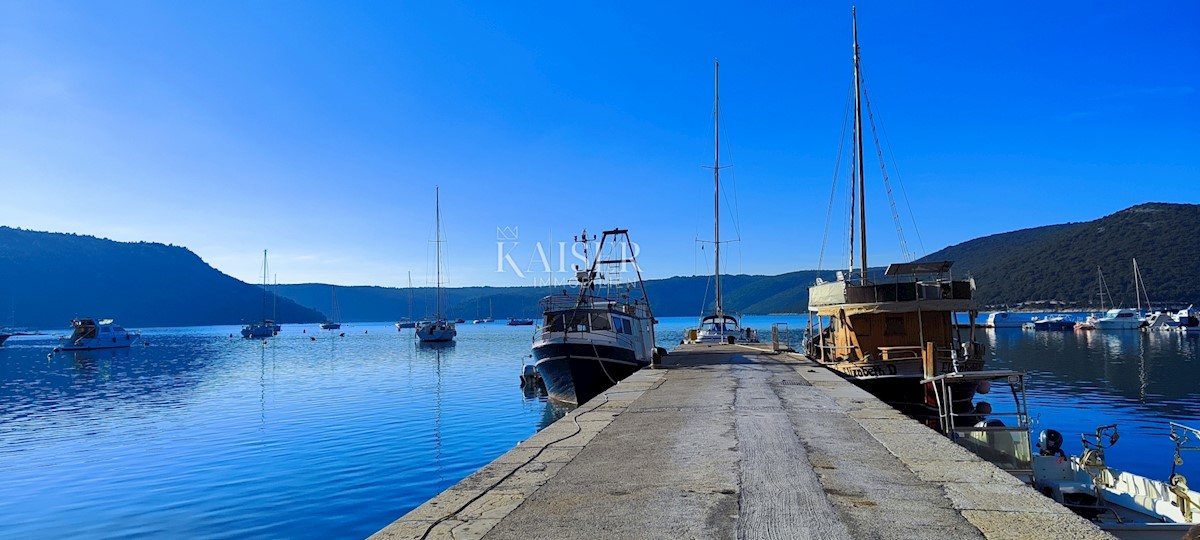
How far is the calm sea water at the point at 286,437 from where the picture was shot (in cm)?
1476

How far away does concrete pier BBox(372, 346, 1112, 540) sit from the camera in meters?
6.06

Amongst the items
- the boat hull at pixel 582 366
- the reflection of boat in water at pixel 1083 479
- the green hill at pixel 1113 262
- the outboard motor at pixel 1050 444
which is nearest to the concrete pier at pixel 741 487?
the reflection of boat in water at pixel 1083 479

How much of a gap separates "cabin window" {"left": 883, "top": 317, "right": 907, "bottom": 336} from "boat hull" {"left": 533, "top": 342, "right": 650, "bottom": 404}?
388 inches

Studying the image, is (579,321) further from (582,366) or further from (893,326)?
(893,326)

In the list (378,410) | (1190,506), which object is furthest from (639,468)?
(378,410)

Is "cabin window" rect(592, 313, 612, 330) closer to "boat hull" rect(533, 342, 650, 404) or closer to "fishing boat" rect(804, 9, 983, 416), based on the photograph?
"boat hull" rect(533, 342, 650, 404)

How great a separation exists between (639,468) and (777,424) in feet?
14.2

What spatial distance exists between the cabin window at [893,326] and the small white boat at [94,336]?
312 feet

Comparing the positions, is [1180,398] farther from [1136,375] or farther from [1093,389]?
[1136,375]

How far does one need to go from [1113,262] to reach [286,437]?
174196mm

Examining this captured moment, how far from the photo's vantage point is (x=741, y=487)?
24.5ft

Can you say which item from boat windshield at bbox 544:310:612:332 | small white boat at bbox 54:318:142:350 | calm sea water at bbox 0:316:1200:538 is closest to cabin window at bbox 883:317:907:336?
calm sea water at bbox 0:316:1200:538

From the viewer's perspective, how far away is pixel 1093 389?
117 ft

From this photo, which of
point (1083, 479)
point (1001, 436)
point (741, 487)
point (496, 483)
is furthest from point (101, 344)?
point (1083, 479)
